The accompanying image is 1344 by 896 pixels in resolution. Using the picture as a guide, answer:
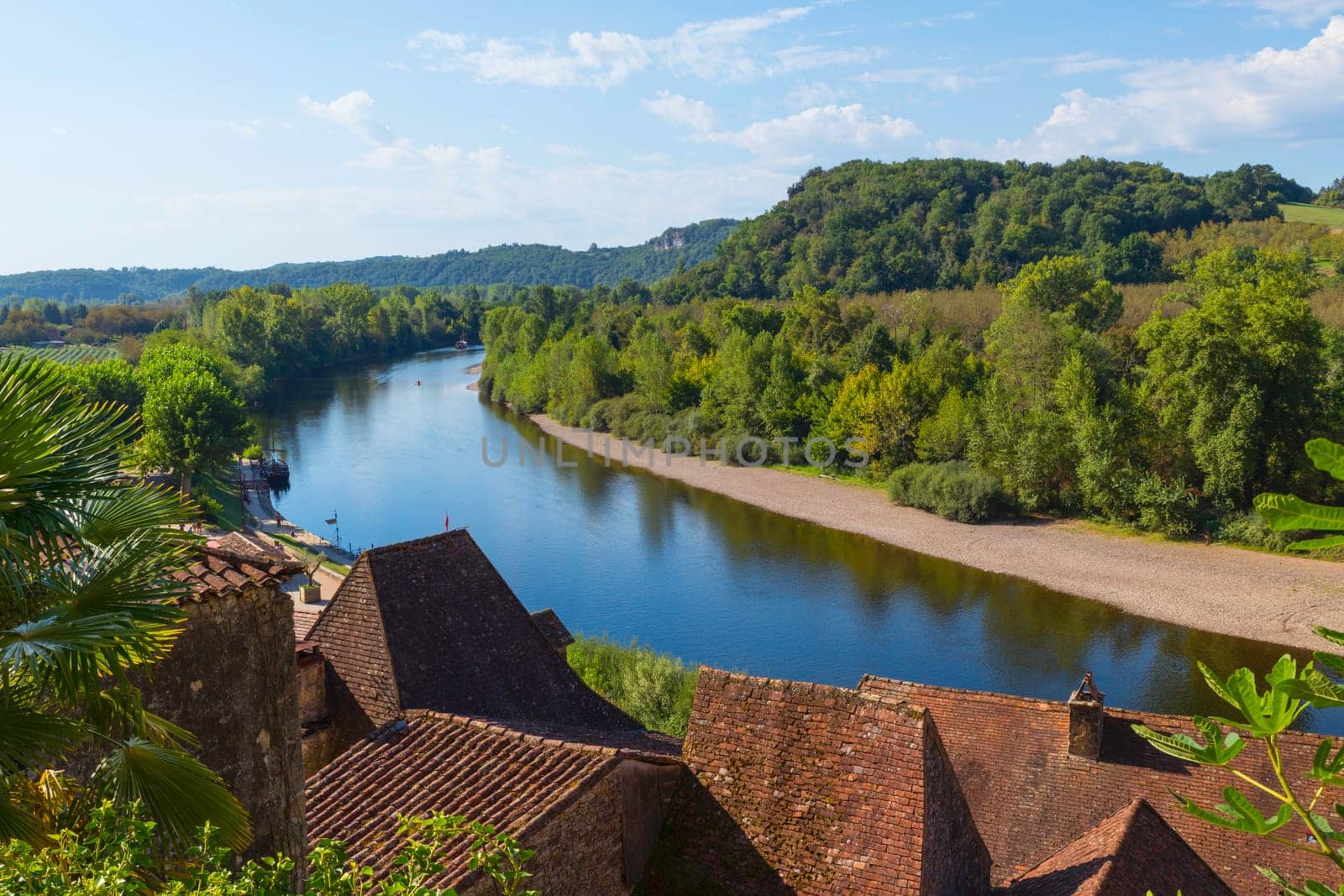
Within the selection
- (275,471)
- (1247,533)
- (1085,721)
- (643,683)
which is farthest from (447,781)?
(275,471)

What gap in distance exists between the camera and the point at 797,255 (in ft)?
358

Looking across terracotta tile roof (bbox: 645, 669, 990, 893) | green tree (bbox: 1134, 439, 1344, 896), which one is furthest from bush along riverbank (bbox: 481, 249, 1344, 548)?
green tree (bbox: 1134, 439, 1344, 896)

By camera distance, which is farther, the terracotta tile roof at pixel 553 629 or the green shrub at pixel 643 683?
the green shrub at pixel 643 683

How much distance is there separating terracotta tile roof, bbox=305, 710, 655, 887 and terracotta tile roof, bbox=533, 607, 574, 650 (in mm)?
5022

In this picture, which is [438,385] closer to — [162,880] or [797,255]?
[797,255]

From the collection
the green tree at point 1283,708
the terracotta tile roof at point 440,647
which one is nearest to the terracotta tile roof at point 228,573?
the terracotta tile roof at point 440,647

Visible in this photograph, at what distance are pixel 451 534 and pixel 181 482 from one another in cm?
4098

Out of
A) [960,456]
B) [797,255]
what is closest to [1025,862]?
[960,456]

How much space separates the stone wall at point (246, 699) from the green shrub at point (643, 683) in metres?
15.9

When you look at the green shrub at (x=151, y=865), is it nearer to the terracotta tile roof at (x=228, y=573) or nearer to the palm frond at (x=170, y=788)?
the palm frond at (x=170, y=788)

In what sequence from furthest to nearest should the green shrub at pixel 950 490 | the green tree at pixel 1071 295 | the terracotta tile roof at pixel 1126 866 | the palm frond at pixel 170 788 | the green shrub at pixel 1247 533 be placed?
the green tree at pixel 1071 295 < the green shrub at pixel 950 490 < the green shrub at pixel 1247 533 < the terracotta tile roof at pixel 1126 866 < the palm frond at pixel 170 788

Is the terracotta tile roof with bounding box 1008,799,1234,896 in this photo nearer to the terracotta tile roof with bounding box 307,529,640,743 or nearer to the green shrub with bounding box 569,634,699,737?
the terracotta tile roof with bounding box 307,529,640,743

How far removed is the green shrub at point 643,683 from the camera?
74.9 feet

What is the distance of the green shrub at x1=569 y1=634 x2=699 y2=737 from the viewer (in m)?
22.8
